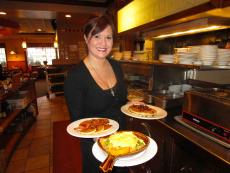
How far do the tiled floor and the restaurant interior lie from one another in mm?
13

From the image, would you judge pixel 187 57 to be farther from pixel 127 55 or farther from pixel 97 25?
pixel 127 55

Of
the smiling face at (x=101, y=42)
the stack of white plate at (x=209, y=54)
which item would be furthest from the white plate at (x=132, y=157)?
the stack of white plate at (x=209, y=54)

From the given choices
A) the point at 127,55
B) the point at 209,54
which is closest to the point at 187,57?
the point at 209,54

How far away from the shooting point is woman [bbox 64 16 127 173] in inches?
44.5

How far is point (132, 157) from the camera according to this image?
773 millimetres

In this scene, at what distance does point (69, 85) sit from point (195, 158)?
3.00 ft

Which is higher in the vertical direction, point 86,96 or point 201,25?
point 201,25

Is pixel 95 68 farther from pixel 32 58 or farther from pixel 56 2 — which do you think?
pixel 32 58

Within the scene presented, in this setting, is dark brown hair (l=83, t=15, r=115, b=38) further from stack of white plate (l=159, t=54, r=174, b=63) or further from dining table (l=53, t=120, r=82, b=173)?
dining table (l=53, t=120, r=82, b=173)

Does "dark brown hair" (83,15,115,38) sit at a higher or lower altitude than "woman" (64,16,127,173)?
higher

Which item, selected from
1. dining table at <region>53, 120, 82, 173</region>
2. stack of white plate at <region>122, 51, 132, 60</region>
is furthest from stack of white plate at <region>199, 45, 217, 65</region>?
dining table at <region>53, 120, 82, 173</region>

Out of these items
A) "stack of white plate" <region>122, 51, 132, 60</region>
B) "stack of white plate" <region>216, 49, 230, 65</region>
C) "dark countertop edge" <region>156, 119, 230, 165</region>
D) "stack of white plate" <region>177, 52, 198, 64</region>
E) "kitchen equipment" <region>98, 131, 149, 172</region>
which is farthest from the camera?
"stack of white plate" <region>122, 51, 132, 60</region>

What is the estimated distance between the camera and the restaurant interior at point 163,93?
3.55 ft

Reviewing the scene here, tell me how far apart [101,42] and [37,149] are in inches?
88.7
